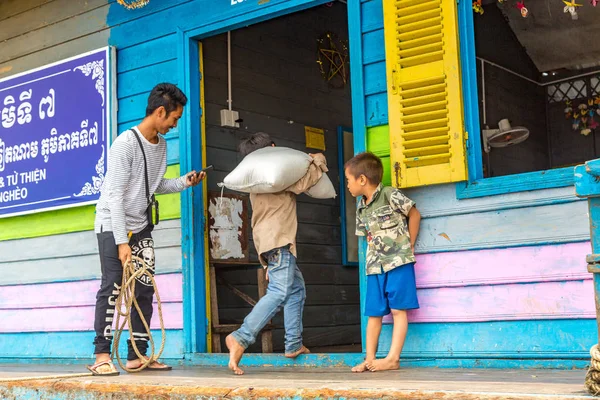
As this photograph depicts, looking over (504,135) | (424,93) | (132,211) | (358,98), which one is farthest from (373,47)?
(504,135)

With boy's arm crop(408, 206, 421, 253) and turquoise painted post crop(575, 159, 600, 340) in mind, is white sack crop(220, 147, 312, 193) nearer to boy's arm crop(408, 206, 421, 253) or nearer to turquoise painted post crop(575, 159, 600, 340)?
boy's arm crop(408, 206, 421, 253)

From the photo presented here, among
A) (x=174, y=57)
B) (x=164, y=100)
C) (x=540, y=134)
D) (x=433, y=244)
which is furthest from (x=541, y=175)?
(x=540, y=134)

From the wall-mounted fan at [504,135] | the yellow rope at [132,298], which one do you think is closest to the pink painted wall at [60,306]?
the yellow rope at [132,298]

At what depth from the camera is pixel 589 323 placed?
360cm

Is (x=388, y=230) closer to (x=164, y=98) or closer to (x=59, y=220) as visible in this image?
(x=164, y=98)

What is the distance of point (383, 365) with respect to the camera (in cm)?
395

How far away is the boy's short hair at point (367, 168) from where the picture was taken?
412cm

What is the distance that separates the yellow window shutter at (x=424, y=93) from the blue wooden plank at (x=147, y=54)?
1.71 m

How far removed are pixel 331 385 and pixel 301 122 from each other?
416 centimetres

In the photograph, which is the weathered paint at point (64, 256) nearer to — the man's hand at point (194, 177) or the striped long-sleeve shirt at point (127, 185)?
the man's hand at point (194, 177)

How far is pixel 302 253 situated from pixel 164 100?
98.0 inches

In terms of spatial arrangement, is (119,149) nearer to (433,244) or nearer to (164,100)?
(164,100)

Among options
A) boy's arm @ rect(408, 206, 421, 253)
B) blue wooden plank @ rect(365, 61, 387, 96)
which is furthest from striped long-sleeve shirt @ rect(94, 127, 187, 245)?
boy's arm @ rect(408, 206, 421, 253)

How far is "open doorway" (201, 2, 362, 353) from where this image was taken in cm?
570
